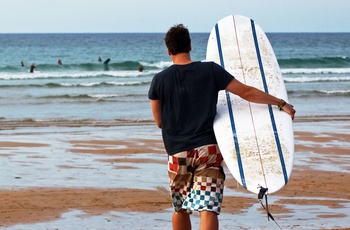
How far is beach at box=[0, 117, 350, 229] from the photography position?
6301 millimetres

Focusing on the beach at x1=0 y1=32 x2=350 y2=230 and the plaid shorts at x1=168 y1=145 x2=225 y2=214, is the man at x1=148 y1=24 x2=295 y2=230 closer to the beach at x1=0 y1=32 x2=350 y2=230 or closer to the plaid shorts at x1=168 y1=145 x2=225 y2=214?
the plaid shorts at x1=168 y1=145 x2=225 y2=214

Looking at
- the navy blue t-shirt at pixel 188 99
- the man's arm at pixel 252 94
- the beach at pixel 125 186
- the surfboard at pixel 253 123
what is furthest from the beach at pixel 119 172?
the navy blue t-shirt at pixel 188 99

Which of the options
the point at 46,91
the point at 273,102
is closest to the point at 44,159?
the point at 273,102

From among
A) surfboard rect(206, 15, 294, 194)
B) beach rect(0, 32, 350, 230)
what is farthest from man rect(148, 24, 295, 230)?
beach rect(0, 32, 350, 230)

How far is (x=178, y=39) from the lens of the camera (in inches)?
165

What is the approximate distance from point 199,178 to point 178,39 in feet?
2.49

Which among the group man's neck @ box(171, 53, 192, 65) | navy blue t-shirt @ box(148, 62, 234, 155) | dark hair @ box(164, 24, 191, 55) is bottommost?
navy blue t-shirt @ box(148, 62, 234, 155)

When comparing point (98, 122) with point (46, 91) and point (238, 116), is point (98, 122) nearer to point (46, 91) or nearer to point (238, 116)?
point (46, 91)

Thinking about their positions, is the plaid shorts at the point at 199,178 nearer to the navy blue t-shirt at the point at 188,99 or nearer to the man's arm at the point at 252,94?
the navy blue t-shirt at the point at 188,99

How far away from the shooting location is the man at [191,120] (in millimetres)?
4164

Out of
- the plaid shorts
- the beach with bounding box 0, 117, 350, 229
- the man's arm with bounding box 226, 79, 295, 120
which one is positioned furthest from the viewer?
the beach with bounding box 0, 117, 350, 229

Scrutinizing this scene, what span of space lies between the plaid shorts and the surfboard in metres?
0.13

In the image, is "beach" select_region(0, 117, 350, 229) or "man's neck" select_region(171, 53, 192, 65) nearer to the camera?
"man's neck" select_region(171, 53, 192, 65)

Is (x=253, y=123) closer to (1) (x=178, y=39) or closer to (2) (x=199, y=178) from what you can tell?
(2) (x=199, y=178)
